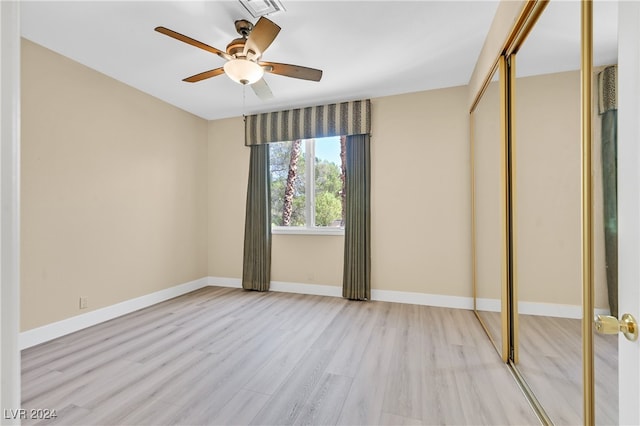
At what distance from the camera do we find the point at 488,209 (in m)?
2.54

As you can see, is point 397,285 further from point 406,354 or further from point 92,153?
point 92,153

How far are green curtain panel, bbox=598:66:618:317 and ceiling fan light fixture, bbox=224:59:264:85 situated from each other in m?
1.89

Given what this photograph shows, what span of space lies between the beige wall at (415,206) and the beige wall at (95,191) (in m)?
1.84

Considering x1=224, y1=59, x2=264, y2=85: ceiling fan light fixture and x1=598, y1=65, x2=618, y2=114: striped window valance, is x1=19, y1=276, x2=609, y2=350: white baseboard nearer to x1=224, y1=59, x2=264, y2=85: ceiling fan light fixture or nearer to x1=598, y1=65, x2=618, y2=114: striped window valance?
x1=598, y1=65, x2=618, y2=114: striped window valance

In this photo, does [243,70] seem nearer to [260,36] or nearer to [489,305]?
[260,36]

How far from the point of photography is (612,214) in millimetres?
874

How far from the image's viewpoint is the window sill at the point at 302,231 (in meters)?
3.97

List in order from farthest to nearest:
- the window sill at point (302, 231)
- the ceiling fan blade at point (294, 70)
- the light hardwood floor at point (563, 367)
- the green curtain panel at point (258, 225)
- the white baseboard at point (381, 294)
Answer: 1. the green curtain panel at point (258, 225)
2. the window sill at point (302, 231)
3. the white baseboard at point (381, 294)
4. the ceiling fan blade at point (294, 70)
5. the light hardwood floor at point (563, 367)

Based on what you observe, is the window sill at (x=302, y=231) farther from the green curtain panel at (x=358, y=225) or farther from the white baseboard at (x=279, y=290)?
the white baseboard at (x=279, y=290)

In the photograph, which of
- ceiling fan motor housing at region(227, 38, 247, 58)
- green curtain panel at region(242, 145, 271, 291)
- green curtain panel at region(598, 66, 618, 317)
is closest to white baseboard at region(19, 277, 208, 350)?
green curtain panel at region(242, 145, 271, 291)

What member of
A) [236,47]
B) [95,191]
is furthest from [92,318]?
[236,47]

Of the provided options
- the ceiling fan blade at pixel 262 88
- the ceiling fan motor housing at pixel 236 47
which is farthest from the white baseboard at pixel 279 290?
the ceiling fan blade at pixel 262 88

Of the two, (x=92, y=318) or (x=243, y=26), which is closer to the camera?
(x=243, y=26)
